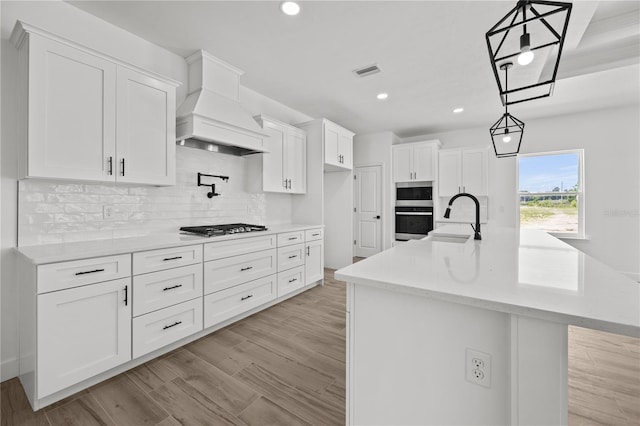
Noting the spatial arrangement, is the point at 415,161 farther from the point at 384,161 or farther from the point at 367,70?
the point at 367,70

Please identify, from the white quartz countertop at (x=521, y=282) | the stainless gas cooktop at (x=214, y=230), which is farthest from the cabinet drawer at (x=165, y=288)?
the white quartz countertop at (x=521, y=282)

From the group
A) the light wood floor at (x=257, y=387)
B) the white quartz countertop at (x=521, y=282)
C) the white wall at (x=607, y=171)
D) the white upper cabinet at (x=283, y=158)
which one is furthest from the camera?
the white wall at (x=607, y=171)

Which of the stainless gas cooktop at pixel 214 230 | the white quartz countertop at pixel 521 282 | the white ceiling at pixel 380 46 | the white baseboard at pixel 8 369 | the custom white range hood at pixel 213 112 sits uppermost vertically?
the white ceiling at pixel 380 46

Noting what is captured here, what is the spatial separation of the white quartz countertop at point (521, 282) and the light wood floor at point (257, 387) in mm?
989

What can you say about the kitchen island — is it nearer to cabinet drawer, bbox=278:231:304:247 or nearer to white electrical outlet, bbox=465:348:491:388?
white electrical outlet, bbox=465:348:491:388

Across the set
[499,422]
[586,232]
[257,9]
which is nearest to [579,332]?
[499,422]

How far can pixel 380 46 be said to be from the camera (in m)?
2.74

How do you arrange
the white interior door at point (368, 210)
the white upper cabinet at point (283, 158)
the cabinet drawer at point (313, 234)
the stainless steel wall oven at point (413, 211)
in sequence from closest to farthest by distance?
the white upper cabinet at point (283, 158)
the cabinet drawer at point (313, 234)
the stainless steel wall oven at point (413, 211)
the white interior door at point (368, 210)

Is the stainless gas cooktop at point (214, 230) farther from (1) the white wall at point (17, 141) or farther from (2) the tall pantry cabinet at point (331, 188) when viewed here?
(2) the tall pantry cabinet at point (331, 188)

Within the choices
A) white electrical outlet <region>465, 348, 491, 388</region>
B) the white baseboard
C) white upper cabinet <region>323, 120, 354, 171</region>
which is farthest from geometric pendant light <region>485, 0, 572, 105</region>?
the white baseboard

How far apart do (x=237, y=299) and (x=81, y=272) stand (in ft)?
4.37

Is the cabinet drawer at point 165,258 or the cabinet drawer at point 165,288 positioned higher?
the cabinet drawer at point 165,258

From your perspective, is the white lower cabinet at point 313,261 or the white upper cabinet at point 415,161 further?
the white upper cabinet at point 415,161

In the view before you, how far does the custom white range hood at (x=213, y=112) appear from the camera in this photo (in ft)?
8.67
